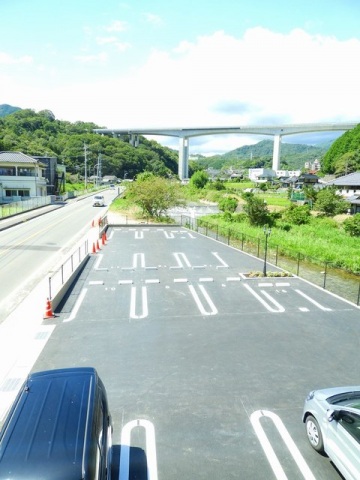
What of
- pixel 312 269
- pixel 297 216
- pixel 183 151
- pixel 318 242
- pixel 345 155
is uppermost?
pixel 183 151

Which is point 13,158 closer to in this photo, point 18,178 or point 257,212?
point 18,178

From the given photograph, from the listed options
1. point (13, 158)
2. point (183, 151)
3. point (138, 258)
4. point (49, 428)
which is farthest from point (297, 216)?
point (183, 151)

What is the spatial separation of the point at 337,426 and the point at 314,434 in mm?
762

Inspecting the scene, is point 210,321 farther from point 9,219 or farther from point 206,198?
point 206,198

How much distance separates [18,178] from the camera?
49.8 m

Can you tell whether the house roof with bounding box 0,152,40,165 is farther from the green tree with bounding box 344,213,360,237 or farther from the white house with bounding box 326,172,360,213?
the white house with bounding box 326,172,360,213

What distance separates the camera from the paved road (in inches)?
523

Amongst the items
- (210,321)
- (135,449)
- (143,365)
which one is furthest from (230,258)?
(135,449)

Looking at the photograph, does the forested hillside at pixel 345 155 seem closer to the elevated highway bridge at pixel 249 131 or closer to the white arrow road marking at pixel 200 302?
the elevated highway bridge at pixel 249 131

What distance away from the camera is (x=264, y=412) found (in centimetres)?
633

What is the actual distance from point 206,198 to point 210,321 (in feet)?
199

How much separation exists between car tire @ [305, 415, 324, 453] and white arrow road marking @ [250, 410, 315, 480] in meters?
0.29

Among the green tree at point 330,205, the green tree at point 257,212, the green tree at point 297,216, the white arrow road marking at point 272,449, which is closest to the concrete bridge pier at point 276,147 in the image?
the green tree at point 330,205

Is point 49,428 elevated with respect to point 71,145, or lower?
lower
